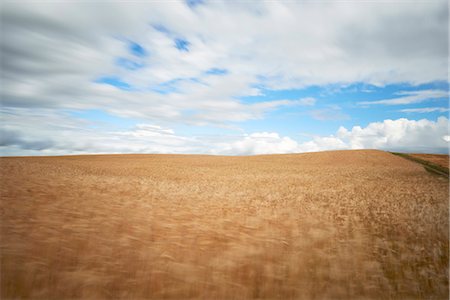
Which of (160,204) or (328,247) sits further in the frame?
(160,204)

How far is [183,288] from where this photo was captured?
20.2ft

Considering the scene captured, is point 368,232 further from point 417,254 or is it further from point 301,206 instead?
point 301,206

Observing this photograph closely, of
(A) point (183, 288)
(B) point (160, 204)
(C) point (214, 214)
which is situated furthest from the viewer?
(B) point (160, 204)

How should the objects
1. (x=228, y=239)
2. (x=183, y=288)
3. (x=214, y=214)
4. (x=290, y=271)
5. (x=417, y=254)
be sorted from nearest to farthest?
(x=183, y=288), (x=290, y=271), (x=417, y=254), (x=228, y=239), (x=214, y=214)

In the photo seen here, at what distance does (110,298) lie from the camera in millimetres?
5641

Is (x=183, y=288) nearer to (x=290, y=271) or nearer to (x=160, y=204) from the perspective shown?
(x=290, y=271)

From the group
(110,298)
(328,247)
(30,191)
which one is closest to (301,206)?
(328,247)

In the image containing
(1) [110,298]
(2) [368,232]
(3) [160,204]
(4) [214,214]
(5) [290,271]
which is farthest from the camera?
(3) [160,204]

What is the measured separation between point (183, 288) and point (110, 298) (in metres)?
1.66

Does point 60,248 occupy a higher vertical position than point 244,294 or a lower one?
higher

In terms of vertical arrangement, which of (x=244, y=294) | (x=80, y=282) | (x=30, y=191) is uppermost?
(x=30, y=191)

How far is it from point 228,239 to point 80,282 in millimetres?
4687

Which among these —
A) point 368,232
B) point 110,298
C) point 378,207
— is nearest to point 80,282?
point 110,298

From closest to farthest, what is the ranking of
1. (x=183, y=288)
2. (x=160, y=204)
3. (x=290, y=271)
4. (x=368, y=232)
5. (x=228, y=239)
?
(x=183, y=288)
(x=290, y=271)
(x=228, y=239)
(x=368, y=232)
(x=160, y=204)
